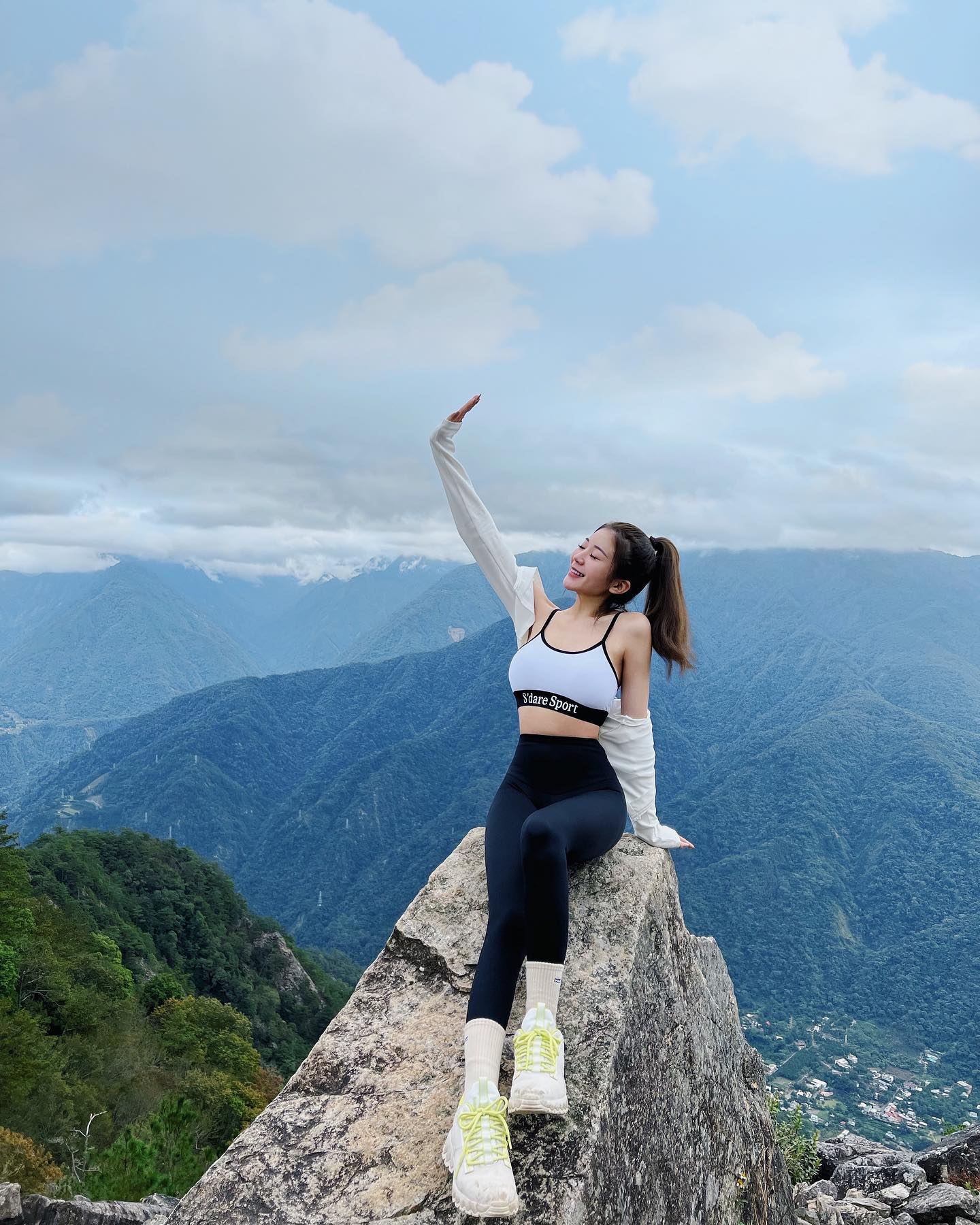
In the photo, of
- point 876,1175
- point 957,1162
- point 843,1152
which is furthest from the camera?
point 843,1152

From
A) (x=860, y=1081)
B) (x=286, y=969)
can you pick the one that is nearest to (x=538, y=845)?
(x=286, y=969)

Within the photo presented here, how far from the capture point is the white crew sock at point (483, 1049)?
4082 millimetres

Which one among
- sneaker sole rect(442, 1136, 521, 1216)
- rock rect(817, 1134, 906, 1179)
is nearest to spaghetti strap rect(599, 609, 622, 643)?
sneaker sole rect(442, 1136, 521, 1216)

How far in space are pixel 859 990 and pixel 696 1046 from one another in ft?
607

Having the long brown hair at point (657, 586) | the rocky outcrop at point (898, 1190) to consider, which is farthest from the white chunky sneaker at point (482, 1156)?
the rocky outcrop at point (898, 1190)

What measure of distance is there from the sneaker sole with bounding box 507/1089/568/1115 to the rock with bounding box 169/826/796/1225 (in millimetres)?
209

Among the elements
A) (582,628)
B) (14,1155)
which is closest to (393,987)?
(582,628)

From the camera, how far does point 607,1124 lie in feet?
14.1

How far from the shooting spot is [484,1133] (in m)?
3.83

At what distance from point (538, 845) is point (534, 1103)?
122cm

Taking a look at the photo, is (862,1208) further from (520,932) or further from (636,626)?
(636,626)

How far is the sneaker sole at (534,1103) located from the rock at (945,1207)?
6.24 m

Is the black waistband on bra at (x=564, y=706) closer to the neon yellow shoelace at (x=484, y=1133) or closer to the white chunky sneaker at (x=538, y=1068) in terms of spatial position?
the white chunky sneaker at (x=538, y=1068)

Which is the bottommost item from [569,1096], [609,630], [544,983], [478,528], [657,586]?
[569,1096]
